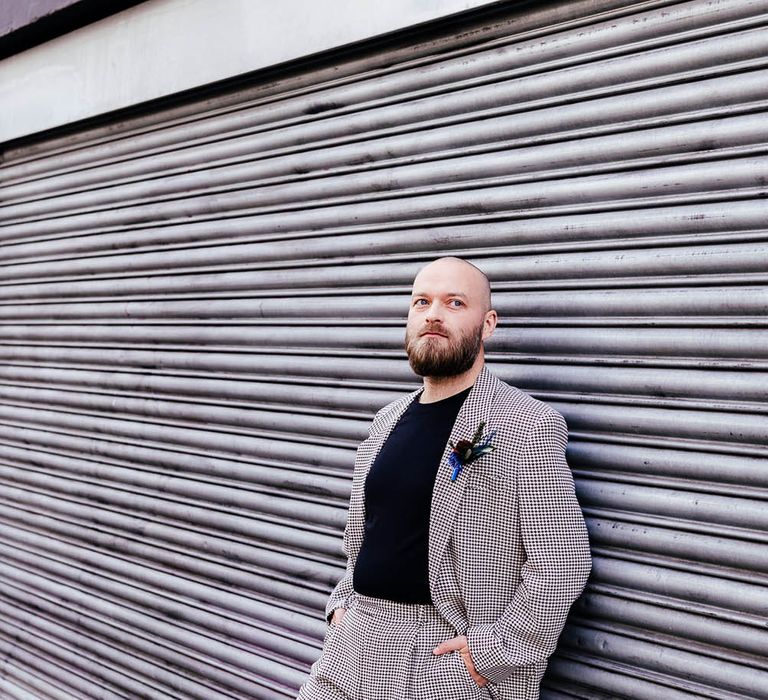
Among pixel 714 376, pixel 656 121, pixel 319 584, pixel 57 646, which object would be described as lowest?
pixel 57 646

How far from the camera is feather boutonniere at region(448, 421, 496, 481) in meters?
2.64

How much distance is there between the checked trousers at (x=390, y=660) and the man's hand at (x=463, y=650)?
2cm

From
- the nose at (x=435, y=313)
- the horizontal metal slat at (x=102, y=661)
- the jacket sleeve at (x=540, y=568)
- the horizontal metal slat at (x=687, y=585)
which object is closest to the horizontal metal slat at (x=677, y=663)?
the horizontal metal slat at (x=687, y=585)

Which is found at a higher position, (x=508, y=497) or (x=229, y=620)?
(x=508, y=497)

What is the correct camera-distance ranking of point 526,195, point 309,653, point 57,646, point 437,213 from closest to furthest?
point 526,195 → point 437,213 → point 309,653 → point 57,646

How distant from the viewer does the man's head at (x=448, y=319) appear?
2803 millimetres

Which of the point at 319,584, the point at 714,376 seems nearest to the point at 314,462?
the point at 319,584

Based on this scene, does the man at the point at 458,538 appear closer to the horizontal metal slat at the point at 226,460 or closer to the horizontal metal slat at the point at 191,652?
Result: the horizontal metal slat at the point at 226,460

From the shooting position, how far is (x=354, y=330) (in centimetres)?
389

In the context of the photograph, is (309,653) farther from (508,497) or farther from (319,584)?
(508,497)

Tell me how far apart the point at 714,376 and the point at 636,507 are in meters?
0.54

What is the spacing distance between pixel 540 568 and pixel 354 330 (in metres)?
1.75

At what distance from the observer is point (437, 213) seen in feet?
11.7

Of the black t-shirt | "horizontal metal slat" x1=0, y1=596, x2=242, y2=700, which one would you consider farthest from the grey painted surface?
"horizontal metal slat" x1=0, y1=596, x2=242, y2=700
